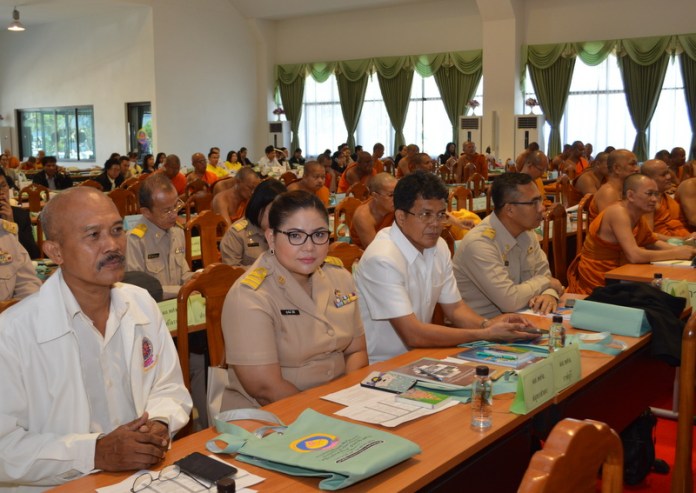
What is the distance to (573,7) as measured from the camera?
1430 cm

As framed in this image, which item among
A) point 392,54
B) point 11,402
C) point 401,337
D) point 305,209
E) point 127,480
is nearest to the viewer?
point 127,480

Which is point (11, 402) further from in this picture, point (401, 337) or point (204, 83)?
point (204, 83)

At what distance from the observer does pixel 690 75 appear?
13359 millimetres

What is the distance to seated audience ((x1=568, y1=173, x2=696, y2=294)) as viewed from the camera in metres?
4.32

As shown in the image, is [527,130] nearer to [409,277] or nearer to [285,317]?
[409,277]

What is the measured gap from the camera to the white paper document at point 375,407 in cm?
185

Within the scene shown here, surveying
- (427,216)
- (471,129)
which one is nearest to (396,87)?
(471,129)

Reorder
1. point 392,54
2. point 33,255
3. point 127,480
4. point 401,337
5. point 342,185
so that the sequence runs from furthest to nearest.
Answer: point 392,54 → point 342,185 → point 33,255 → point 401,337 → point 127,480

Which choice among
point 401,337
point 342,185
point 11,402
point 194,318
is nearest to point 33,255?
point 194,318

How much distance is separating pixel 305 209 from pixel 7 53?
19.1 meters

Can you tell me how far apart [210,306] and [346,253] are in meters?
0.89

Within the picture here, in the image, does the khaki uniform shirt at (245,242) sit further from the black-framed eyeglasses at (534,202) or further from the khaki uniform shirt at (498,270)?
the black-framed eyeglasses at (534,202)

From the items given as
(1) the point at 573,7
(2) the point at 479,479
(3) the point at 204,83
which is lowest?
(2) the point at 479,479

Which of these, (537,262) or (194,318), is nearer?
(194,318)
